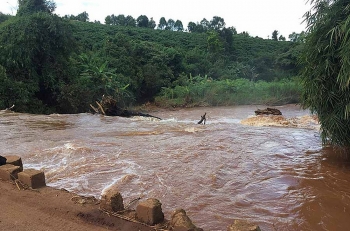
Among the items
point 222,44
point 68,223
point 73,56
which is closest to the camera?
point 68,223

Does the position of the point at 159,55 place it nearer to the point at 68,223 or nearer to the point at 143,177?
the point at 143,177

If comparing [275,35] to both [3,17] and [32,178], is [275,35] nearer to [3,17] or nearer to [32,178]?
[3,17]

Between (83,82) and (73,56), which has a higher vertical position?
(73,56)

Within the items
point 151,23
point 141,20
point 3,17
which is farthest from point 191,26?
point 3,17

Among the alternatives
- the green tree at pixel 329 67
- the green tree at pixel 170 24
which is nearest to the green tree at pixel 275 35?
the green tree at pixel 170 24

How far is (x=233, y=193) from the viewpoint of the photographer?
4.99 metres

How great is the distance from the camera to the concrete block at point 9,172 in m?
4.27

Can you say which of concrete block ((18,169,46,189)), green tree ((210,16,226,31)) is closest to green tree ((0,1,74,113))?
concrete block ((18,169,46,189))

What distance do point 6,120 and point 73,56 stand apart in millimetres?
12290

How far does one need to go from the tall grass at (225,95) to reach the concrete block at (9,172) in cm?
2421

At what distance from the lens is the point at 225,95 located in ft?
96.5

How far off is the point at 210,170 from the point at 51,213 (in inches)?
132

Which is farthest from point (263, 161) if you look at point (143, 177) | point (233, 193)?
point (143, 177)

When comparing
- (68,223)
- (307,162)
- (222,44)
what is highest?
(222,44)
